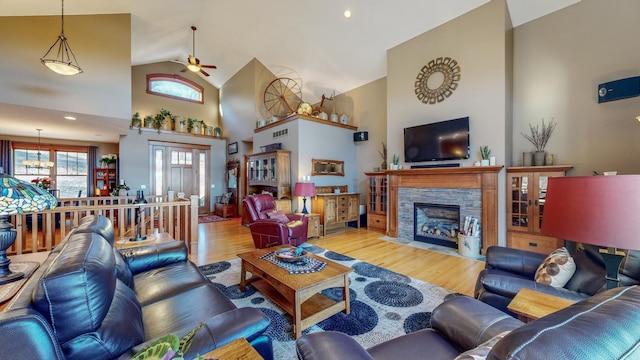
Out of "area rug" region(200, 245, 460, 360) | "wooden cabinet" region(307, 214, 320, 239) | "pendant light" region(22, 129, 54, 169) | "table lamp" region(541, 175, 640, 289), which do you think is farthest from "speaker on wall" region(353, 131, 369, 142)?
"pendant light" region(22, 129, 54, 169)

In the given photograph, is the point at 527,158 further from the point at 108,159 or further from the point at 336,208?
the point at 108,159

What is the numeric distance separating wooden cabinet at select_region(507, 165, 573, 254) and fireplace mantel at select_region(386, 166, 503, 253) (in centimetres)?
24

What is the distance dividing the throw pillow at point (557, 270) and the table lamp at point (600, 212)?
0.66 meters

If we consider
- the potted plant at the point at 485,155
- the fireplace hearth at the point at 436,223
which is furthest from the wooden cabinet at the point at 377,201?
the potted plant at the point at 485,155

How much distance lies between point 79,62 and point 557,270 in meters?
7.21

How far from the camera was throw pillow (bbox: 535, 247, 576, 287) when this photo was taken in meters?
1.70

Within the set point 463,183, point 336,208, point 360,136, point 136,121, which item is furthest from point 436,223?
point 136,121

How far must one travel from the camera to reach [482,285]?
6.22 ft

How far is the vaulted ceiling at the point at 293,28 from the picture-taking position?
4.08 metres

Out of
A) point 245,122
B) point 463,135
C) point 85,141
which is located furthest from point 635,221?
point 85,141

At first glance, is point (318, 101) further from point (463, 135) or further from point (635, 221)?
point (635, 221)

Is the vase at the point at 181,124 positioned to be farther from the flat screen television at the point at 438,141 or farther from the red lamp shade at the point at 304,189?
the flat screen television at the point at 438,141

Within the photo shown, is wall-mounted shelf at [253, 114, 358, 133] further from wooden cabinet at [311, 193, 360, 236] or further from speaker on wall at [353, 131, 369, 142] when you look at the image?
wooden cabinet at [311, 193, 360, 236]

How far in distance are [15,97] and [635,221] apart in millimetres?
7025
